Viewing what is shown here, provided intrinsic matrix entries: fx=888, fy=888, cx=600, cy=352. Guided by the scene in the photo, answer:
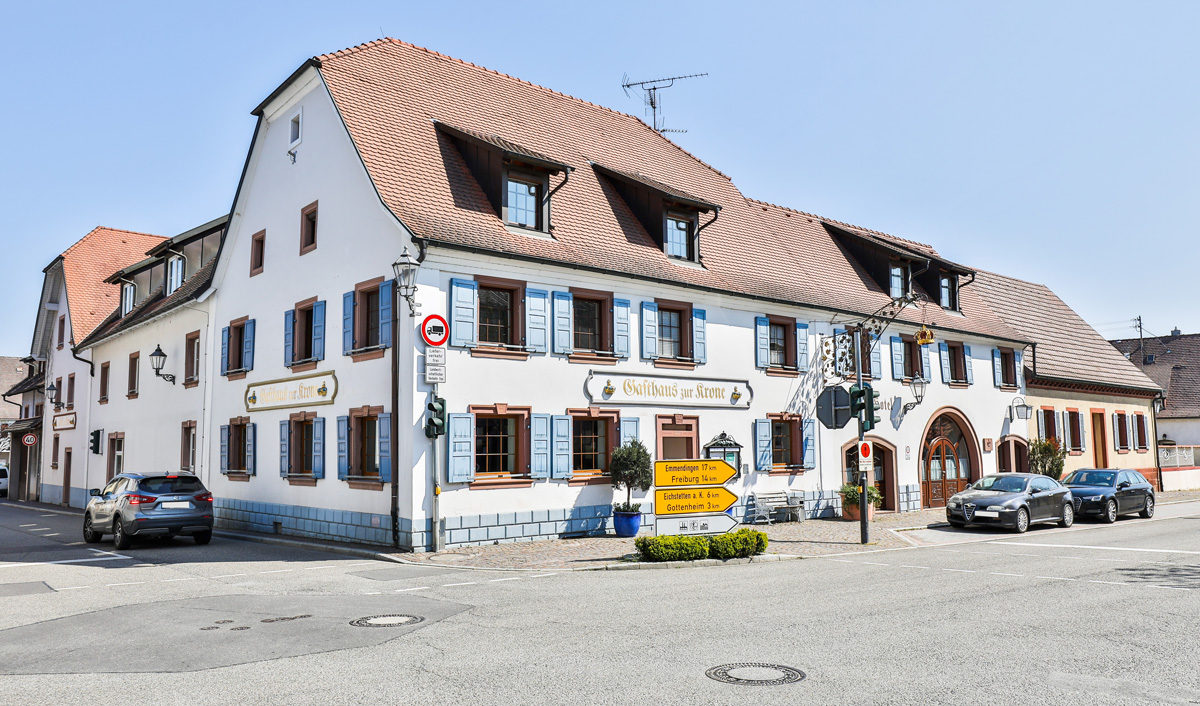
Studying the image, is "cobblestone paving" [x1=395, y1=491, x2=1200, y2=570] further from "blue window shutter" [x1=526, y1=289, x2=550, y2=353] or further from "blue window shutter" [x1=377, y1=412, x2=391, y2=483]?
"blue window shutter" [x1=526, y1=289, x2=550, y2=353]

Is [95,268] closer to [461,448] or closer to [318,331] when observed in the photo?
[318,331]

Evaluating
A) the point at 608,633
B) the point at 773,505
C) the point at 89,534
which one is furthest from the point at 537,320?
the point at 89,534

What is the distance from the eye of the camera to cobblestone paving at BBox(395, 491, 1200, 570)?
14.9 m

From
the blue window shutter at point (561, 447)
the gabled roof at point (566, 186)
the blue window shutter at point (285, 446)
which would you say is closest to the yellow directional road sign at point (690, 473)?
the blue window shutter at point (561, 447)

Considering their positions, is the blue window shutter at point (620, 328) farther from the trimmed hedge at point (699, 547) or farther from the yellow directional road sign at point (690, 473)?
the trimmed hedge at point (699, 547)

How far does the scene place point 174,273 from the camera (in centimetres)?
3025

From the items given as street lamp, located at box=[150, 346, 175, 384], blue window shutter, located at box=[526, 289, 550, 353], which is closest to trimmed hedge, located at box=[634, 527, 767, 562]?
blue window shutter, located at box=[526, 289, 550, 353]

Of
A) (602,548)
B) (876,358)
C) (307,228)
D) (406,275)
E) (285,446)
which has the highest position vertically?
(307,228)

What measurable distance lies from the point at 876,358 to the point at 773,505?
6458 mm

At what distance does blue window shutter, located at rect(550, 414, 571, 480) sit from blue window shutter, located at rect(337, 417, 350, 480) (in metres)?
3.94

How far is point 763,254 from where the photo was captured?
84.1ft

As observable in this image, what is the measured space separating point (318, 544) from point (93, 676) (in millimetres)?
10998

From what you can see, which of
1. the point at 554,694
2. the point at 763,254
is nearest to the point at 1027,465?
the point at 763,254

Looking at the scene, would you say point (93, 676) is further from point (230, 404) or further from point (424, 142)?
point (230, 404)
